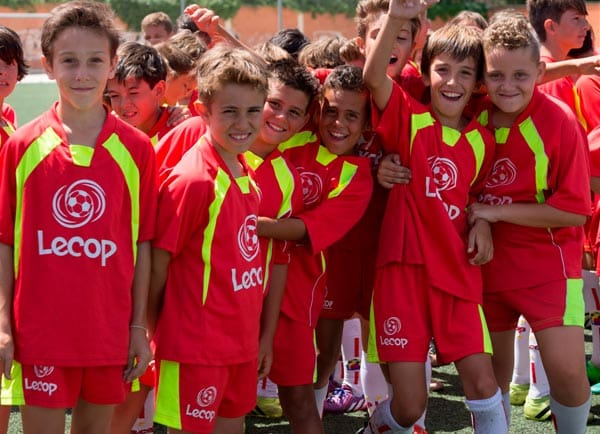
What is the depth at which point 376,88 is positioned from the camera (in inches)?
143

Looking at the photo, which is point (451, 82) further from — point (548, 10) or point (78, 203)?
point (78, 203)

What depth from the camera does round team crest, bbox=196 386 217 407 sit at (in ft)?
10.3

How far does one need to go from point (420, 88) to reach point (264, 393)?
1836 millimetres

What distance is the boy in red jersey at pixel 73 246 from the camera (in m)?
2.91

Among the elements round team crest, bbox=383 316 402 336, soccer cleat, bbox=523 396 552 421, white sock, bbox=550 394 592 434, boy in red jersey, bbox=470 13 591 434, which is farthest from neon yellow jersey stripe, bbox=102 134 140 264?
soccer cleat, bbox=523 396 552 421

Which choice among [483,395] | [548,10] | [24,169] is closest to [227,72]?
[24,169]

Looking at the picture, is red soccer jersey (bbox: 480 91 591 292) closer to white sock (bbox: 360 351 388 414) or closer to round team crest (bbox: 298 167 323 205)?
round team crest (bbox: 298 167 323 205)

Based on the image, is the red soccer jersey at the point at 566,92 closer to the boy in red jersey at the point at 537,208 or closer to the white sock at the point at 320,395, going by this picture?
the boy in red jersey at the point at 537,208

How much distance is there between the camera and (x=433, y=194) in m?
3.68

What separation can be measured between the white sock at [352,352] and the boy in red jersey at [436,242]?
3.62 feet

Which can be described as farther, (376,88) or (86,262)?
(376,88)

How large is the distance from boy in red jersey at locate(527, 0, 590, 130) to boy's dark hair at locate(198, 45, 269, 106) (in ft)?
6.36

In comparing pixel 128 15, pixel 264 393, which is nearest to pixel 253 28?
pixel 128 15

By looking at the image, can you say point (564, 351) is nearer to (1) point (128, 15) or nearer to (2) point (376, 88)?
(2) point (376, 88)
